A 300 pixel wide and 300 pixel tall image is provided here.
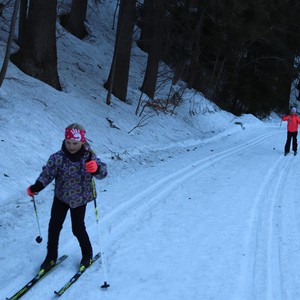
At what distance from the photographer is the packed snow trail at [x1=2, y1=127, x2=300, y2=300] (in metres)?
4.44

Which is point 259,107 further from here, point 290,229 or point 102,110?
point 290,229

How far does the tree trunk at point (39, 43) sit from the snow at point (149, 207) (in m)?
0.41

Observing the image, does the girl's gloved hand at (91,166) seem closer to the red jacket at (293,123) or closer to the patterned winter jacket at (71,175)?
the patterned winter jacket at (71,175)

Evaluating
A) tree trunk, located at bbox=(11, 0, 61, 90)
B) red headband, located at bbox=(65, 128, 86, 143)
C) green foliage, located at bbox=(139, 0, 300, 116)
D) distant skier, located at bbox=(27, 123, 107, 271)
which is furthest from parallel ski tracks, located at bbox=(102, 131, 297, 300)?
green foliage, located at bbox=(139, 0, 300, 116)

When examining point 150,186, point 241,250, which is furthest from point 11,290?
point 150,186

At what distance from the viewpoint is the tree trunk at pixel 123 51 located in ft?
49.1

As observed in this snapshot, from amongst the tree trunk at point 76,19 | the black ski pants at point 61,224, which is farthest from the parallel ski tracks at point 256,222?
the tree trunk at point 76,19

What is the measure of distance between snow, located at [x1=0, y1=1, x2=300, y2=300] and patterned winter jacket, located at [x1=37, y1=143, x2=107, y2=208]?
89 cm

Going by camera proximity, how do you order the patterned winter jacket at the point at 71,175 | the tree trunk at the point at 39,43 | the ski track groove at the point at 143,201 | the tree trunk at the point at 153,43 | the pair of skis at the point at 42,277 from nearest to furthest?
the pair of skis at the point at 42,277
the patterned winter jacket at the point at 71,175
the ski track groove at the point at 143,201
the tree trunk at the point at 39,43
the tree trunk at the point at 153,43

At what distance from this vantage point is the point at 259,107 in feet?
104

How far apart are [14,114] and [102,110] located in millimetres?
4316

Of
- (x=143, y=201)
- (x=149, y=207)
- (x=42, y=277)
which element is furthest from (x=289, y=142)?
(x=42, y=277)

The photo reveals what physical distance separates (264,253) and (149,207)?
7.89ft

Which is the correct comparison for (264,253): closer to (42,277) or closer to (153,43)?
(42,277)
